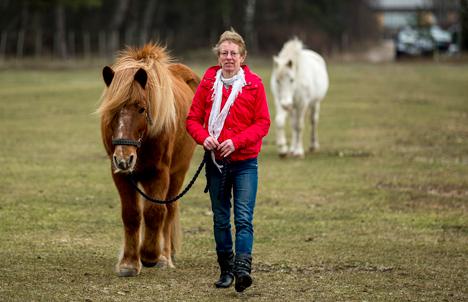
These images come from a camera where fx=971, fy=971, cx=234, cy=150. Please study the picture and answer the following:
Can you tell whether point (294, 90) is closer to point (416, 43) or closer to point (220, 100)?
point (220, 100)

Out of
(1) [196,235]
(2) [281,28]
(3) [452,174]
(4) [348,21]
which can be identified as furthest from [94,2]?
(1) [196,235]

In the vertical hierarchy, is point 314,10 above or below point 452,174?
above

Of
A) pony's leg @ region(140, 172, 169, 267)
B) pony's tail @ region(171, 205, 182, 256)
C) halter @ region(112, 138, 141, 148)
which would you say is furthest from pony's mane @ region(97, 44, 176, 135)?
pony's tail @ region(171, 205, 182, 256)

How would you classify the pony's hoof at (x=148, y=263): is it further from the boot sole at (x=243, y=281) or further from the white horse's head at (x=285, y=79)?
the white horse's head at (x=285, y=79)

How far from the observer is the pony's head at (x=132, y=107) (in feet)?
21.7

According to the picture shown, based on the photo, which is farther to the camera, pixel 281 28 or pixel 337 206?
pixel 281 28

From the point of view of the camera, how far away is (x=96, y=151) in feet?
53.4

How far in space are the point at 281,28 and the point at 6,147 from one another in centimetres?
4478

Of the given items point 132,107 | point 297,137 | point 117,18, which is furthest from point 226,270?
point 117,18

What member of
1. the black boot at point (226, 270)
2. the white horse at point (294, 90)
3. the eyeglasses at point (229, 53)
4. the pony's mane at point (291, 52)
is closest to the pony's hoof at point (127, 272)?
the black boot at point (226, 270)

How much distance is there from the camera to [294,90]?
15.9 m

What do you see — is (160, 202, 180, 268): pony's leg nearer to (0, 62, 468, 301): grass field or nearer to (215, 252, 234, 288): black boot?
(0, 62, 468, 301): grass field

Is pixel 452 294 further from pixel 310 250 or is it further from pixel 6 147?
pixel 6 147

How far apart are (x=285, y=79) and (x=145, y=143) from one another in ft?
28.3
